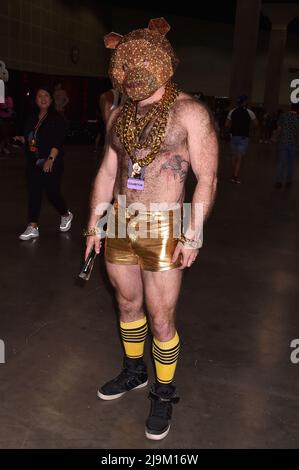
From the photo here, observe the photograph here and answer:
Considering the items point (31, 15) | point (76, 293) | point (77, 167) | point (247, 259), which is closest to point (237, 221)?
point (247, 259)

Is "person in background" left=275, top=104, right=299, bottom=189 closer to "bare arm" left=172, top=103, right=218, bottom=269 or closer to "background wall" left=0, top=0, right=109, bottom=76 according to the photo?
"bare arm" left=172, top=103, right=218, bottom=269

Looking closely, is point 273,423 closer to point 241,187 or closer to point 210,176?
point 210,176

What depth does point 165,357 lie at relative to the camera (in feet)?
7.39

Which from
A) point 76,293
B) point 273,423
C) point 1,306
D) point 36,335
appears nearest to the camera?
point 273,423

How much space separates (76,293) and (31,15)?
13.2 meters

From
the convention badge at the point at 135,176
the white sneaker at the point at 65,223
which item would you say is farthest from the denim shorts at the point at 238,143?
the convention badge at the point at 135,176

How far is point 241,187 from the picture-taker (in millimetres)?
8703

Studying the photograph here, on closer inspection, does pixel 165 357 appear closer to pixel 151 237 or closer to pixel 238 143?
pixel 151 237

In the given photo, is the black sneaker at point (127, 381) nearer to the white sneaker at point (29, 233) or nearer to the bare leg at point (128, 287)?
the bare leg at point (128, 287)

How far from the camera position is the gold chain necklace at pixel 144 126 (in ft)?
6.51

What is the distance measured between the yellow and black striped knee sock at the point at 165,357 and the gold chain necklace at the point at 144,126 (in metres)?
0.82

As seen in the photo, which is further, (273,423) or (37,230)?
(37,230)

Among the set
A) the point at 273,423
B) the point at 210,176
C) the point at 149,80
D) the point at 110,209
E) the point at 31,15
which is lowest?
the point at 273,423

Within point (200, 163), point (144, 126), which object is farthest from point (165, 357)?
point (144, 126)
